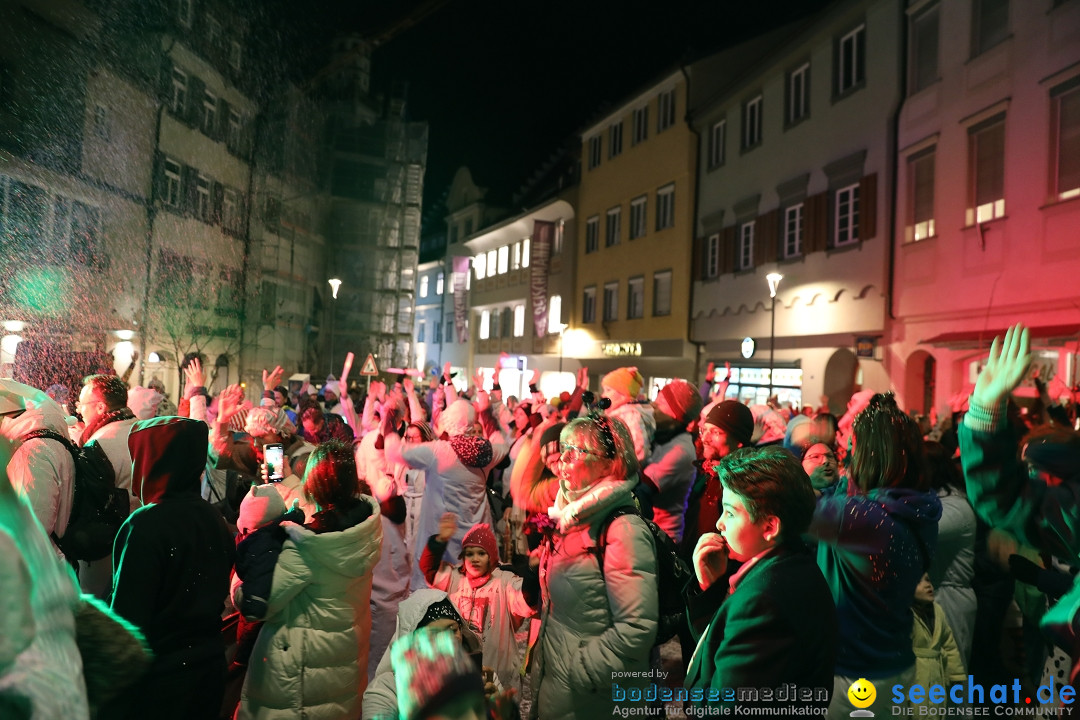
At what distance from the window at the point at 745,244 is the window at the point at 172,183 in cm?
1864

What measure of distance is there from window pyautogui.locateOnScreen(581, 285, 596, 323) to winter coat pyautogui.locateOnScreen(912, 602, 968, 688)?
97.1ft

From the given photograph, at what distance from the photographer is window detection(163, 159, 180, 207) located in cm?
2322

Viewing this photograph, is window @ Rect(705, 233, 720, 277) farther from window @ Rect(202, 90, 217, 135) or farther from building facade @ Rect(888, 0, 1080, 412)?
window @ Rect(202, 90, 217, 135)

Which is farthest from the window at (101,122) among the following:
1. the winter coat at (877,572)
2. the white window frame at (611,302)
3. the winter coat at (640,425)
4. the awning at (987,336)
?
the winter coat at (877,572)

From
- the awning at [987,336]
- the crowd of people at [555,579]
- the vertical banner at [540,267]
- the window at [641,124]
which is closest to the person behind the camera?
the crowd of people at [555,579]

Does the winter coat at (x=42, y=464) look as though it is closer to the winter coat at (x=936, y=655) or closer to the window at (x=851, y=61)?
the winter coat at (x=936, y=655)

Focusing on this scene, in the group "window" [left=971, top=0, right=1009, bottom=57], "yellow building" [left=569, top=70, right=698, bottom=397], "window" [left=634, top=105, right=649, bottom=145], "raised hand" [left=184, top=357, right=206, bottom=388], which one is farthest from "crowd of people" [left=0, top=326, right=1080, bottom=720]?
"window" [left=634, top=105, right=649, bottom=145]

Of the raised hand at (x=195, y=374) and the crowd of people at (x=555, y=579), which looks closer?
the crowd of people at (x=555, y=579)

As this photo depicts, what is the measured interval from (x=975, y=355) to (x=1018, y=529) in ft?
41.2

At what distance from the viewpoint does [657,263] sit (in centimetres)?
2812

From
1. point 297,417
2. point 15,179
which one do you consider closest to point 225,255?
point 15,179

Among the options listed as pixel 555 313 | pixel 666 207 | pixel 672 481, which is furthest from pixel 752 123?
pixel 672 481

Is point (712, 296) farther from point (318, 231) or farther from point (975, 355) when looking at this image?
point (318, 231)

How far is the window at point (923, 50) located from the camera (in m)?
15.5
